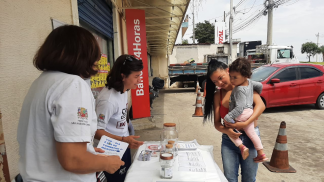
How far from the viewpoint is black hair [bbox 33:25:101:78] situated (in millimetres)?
918

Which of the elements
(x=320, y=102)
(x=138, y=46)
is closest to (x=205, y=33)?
(x=320, y=102)

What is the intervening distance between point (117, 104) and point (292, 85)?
6648 millimetres

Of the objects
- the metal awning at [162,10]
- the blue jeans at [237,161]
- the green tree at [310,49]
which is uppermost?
the green tree at [310,49]

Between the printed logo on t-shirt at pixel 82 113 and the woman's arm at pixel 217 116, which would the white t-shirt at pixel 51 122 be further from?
the woman's arm at pixel 217 116

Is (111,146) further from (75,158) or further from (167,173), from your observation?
(75,158)

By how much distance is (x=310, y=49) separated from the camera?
50.0 m

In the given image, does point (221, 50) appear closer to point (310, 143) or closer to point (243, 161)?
point (310, 143)

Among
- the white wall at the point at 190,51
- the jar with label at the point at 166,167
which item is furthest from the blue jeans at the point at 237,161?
the white wall at the point at 190,51

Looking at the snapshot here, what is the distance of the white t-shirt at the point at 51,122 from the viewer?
2.74 feet

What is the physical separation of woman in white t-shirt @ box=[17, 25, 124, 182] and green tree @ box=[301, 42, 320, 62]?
208 feet

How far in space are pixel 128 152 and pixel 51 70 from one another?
131 centimetres

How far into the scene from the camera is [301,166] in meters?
3.29

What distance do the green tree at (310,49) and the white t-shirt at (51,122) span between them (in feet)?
208

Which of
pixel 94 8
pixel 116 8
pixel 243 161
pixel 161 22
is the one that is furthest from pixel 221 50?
pixel 243 161
